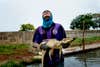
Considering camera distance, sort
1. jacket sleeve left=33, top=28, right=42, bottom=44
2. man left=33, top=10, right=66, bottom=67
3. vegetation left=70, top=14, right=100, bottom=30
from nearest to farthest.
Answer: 1. man left=33, top=10, right=66, bottom=67
2. jacket sleeve left=33, top=28, right=42, bottom=44
3. vegetation left=70, top=14, right=100, bottom=30

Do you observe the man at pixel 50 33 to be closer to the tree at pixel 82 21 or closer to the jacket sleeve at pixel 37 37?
the jacket sleeve at pixel 37 37

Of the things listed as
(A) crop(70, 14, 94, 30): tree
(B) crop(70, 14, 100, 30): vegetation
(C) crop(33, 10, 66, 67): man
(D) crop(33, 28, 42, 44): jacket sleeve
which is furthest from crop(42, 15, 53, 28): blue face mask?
(A) crop(70, 14, 94, 30): tree

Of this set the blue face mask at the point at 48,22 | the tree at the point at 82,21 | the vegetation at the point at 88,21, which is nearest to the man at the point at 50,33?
the blue face mask at the point at 48,22

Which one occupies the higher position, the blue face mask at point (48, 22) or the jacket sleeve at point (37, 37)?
the blue face mask at point (48, 22)

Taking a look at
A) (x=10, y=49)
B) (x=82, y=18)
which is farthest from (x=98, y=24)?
(x=10, y=49)

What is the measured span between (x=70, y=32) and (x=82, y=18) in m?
39.5

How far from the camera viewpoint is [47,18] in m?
5.89

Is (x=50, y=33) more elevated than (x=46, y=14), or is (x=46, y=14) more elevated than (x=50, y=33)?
(x=46, y=14)

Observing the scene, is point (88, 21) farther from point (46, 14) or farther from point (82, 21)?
point (46, 14)

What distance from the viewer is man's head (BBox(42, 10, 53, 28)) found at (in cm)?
589

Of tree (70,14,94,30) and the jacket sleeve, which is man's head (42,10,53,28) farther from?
tree (70,14,94,30)

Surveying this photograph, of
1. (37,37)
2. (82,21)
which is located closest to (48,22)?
(37,37)

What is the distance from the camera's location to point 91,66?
16391 mm

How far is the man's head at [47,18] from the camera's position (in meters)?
5.89
